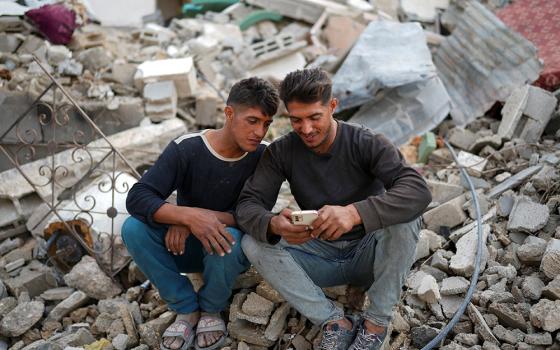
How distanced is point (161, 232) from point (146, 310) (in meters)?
0.99

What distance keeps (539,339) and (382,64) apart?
394 cm

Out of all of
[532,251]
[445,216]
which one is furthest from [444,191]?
[532,251]

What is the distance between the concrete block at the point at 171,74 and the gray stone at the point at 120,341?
354cm

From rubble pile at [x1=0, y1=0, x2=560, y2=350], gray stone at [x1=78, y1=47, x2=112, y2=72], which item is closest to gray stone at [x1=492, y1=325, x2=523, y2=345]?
rubble pile at [x1=0, y1=0, x2=560, y2=350]

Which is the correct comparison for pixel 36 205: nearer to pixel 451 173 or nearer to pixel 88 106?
pixel 88 106

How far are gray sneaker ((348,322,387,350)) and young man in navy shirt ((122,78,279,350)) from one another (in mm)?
740

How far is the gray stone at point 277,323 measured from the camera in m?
3.27

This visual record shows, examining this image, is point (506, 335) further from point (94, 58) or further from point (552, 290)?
point (94, 58)

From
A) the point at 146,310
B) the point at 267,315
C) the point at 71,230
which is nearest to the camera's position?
the point at 267,315

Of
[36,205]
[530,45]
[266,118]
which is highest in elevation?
[266,118]

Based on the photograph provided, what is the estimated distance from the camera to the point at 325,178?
10.0 feet

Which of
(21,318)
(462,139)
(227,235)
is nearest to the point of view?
(227,235)

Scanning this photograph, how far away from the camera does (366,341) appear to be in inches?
112

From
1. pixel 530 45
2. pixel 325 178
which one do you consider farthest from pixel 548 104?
pixel 325 178
